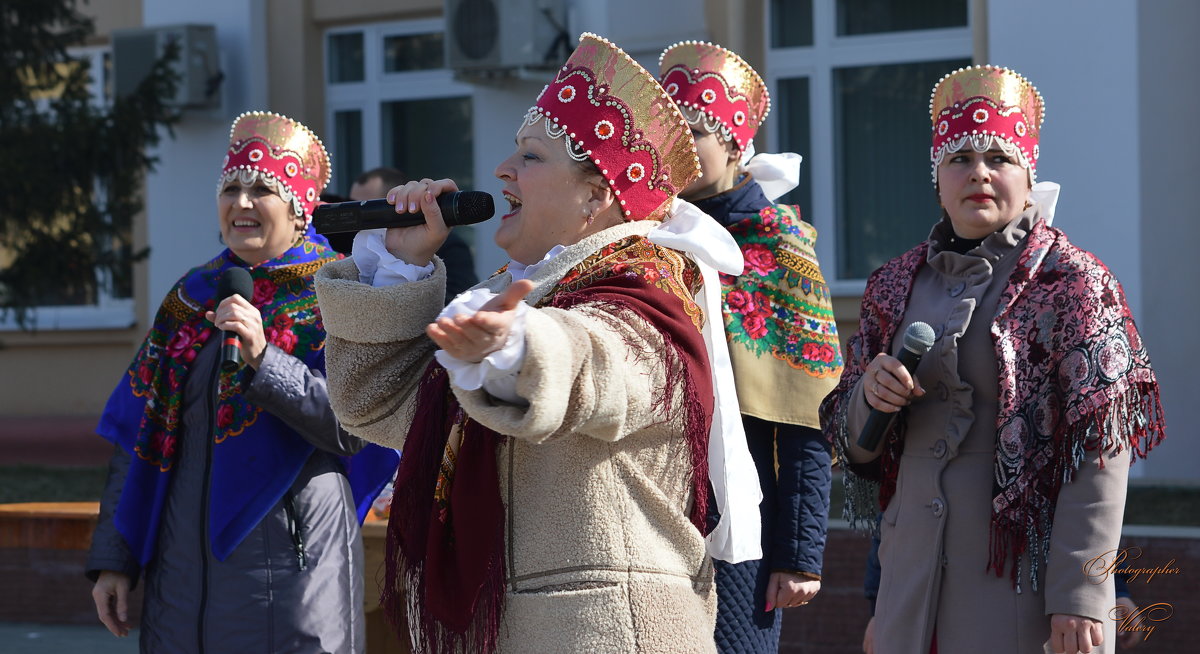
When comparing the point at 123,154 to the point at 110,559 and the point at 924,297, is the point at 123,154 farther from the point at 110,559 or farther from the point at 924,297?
the point at 924,297

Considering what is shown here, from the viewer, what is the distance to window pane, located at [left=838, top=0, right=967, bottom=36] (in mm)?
9516

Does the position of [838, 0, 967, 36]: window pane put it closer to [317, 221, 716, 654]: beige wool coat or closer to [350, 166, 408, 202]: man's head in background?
[350, 166, 408, 202]: man's head in background

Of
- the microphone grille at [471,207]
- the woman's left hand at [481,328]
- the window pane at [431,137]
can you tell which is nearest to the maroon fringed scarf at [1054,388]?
the microphone grille at [471,207]

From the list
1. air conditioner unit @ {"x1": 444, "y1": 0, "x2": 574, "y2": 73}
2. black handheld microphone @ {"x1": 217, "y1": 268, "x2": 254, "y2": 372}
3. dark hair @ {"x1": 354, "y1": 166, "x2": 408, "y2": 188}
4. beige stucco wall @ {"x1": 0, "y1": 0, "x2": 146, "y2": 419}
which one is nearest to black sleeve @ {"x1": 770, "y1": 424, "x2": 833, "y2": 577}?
black handheld microphone @ {"x1": 217, "y1": 268, "x2": 254, "y2": 372}

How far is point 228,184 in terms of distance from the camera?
160 inches

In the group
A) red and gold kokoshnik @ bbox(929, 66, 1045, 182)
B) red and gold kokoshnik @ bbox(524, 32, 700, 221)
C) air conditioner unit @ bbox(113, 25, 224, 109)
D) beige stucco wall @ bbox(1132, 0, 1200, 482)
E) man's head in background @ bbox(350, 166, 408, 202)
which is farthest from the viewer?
air conditioner unit @ bbox(113, 25, 224, 109)

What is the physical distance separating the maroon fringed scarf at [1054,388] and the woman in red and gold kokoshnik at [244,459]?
1.60 metres

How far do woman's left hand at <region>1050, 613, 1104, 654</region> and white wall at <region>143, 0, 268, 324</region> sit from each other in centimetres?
878

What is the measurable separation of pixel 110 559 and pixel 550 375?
6.95 ft

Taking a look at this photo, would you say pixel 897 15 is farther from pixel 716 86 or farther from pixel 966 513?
pixel 966 513

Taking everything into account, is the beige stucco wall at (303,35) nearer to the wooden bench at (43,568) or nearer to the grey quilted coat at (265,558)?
the wooden bench at (43,568)

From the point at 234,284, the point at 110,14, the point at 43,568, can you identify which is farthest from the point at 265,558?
the point at 110,14

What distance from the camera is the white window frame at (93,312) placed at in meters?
12.2

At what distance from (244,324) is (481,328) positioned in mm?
1689
